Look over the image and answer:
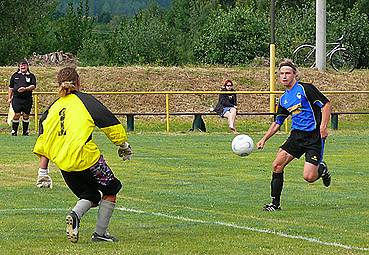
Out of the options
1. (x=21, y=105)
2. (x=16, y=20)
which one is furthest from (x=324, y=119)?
(x=16, y=20)

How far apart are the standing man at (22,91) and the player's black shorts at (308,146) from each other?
584 inches

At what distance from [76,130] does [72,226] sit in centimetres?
90

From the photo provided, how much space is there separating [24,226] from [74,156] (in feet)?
5.83

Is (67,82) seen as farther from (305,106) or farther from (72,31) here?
(72,31)

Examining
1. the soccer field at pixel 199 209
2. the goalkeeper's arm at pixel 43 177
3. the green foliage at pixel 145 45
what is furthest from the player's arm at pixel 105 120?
the green foliage at pixel 145 45

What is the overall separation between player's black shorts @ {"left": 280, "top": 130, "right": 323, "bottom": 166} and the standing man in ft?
48.6

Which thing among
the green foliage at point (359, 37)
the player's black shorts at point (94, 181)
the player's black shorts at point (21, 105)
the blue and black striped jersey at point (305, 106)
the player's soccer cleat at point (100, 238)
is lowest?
the player's soccer cleat at point (100, 238)

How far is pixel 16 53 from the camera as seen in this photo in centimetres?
5250

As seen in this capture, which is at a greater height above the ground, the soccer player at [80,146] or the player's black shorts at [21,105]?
the soccer player at [80,146]

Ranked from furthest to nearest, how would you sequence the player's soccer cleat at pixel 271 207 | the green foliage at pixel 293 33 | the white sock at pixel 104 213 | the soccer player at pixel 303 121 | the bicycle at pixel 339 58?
the green foliage at pixel 293 33, the bicycle at pixel 339 58, the player's soccer cleat at pixel 271 207, the soccer player at pixel 303 121, the white sock at pixel 104 213

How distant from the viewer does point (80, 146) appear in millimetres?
9562

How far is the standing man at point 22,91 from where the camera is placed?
2627cm

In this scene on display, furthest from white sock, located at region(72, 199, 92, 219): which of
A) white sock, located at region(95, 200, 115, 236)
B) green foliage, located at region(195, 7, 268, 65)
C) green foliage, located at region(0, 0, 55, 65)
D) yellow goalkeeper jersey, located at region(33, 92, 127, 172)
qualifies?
green foliage, located at region(195, 7, 268, 65)

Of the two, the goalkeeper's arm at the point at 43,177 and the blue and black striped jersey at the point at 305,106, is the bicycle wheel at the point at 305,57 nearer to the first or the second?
the goalkeeper's arm at the point at 43,177
